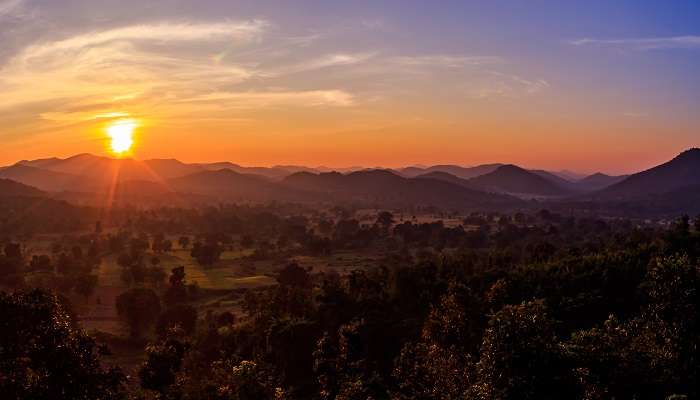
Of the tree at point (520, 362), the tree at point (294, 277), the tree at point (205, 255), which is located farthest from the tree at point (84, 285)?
the tree at point (520, 362)

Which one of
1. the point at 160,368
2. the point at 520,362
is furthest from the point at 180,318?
the point at 520,362

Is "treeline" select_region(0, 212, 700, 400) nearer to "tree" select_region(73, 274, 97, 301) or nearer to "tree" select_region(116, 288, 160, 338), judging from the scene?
"tree" select_region(116, 288, 160, 338)

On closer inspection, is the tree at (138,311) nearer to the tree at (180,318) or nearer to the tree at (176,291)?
the tree at (180,318)

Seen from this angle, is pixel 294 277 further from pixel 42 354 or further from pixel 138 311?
pixel 42 354

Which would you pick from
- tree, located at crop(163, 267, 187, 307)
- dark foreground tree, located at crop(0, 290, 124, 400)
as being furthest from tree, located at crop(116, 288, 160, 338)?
dark foreground tree, located at crop(0, 290, 124, 400)

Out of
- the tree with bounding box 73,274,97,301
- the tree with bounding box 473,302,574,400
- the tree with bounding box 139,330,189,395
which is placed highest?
the tree with bounding box 473,302,574,400

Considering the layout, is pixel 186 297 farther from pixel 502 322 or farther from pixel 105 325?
pixel 502 322

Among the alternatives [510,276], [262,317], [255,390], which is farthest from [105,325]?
[255,390]
